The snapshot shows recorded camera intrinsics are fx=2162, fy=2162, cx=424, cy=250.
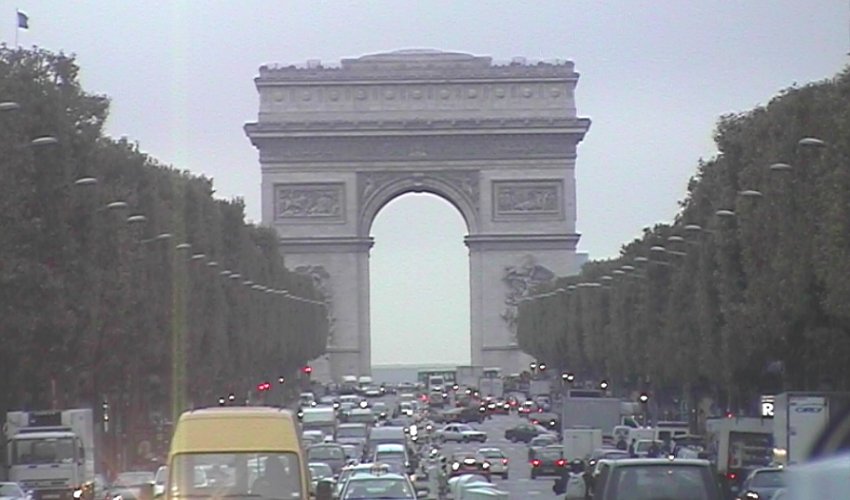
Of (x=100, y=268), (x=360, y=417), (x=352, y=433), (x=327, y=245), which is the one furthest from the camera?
(x=327, y=245)

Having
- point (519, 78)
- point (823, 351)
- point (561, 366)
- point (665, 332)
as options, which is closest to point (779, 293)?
point (823, 351)

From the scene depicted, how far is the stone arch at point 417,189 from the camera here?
134 metres

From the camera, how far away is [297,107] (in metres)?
133

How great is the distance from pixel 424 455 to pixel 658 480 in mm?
48005

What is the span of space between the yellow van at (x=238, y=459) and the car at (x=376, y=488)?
8363 mm

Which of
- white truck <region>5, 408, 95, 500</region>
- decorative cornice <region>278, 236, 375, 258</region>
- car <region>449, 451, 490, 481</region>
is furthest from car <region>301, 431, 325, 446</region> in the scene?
decorative cornice <region>278, 236, 375, 258</region>

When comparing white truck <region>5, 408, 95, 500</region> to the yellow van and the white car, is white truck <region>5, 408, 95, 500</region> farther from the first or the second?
the white car

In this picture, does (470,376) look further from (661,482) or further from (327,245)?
(661,482)

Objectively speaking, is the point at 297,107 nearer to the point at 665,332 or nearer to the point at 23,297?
the point at 665,332

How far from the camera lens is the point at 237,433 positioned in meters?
16.8

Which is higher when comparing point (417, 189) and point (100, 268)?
point (417, 189)

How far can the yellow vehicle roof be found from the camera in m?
16.8

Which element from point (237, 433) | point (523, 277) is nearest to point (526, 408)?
point (523, 277)

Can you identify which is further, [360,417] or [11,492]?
[360,417]
